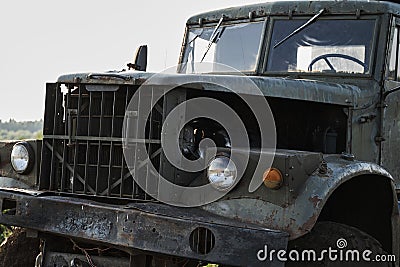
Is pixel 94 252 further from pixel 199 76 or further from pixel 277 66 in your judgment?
pixel 277 66

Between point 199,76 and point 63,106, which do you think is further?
point 63,106

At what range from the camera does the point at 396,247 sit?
5340 millimetres

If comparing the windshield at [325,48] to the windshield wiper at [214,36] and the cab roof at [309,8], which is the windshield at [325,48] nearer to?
the cab roof at [309,8]

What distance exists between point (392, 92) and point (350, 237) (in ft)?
5.15

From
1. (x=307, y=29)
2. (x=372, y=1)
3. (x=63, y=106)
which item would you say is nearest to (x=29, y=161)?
(x=63, y=106)

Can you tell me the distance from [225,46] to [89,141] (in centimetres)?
204

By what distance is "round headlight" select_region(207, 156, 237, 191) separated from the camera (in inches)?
183

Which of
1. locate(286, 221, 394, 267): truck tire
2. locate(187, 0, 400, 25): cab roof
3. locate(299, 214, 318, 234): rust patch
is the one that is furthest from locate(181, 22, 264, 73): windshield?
locate(299, 214, 318, 234): rust patch

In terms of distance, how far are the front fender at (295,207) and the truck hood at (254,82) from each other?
2.60ft

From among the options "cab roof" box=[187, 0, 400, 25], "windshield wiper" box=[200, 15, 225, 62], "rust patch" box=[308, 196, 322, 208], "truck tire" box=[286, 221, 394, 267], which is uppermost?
"cab roof" box=[187, 0, 400, 25]

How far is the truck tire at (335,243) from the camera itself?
491cm

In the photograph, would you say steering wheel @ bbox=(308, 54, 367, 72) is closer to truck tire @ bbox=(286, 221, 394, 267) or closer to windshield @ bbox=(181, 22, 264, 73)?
windshield @ bbox=(181, 22, 264, 73)

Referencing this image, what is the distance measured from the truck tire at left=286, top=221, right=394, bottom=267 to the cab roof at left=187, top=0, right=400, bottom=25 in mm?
1978

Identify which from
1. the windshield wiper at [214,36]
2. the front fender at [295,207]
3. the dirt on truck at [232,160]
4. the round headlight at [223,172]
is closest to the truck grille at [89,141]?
the dirt on truck at [232,160]
